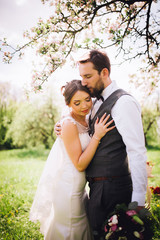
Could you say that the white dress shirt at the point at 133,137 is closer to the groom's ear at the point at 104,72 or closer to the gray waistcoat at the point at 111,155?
the gray waistcoat at the point at 111,155

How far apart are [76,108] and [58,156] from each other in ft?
2.62

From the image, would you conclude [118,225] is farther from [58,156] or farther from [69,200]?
[58,156]

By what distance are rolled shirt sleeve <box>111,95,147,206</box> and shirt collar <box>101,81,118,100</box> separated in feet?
1.16

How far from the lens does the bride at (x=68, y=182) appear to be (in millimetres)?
2365

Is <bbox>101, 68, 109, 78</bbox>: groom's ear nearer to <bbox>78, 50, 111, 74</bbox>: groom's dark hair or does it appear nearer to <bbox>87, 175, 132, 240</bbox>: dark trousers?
<bbox>78, 50, 111, 74</bbox>: groom's dark hair

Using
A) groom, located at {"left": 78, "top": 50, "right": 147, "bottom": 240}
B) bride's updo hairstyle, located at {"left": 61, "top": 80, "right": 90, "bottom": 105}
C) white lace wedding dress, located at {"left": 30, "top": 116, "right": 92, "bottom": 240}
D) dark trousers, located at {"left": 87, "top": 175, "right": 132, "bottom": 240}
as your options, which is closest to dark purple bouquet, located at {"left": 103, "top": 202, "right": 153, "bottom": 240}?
groom, located at {"left": 78, "top": 50, "right": 147, "bottom": 240}

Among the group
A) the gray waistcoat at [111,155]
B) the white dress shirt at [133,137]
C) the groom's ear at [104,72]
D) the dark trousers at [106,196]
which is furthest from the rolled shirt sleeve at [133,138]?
the groom's ear at [104,72]

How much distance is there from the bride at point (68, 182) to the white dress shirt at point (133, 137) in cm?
37

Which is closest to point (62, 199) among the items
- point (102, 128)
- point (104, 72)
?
point (102, 128)

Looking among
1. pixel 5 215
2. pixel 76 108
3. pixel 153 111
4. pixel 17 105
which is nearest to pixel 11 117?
pixel 17 105

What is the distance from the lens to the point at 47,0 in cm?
402

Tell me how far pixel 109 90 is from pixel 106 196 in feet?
4.45

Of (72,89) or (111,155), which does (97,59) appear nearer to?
(72,89)

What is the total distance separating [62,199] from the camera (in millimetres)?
2475
